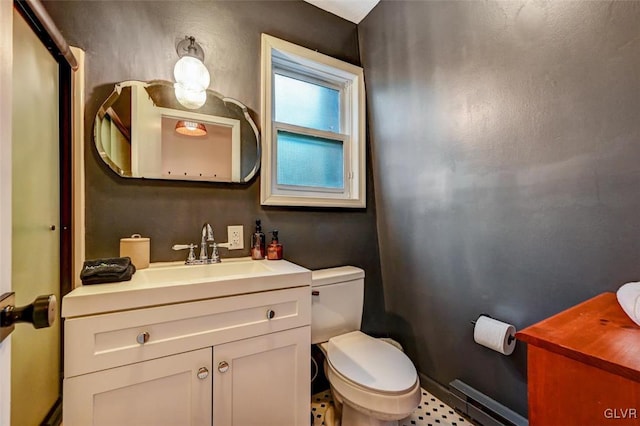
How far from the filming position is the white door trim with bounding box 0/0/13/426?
477mm

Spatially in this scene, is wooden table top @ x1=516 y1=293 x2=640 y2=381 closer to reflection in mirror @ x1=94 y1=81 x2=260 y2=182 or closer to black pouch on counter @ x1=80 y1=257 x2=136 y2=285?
black pouch on counter @ x1=80 y1=257 x2=136 y2=285

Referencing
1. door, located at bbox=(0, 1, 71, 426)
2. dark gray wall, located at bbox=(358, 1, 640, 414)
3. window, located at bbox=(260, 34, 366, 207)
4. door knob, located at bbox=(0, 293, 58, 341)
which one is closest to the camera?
door knob, located at bbox=(0, 293, 58, 341)

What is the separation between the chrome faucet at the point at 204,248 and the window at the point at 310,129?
13.6 inches

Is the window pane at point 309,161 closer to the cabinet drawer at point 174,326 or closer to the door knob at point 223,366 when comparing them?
the cabinet drawer at point 174,326

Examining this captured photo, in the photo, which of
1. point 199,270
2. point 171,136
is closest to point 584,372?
point 199,270

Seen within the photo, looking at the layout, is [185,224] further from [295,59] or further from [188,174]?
[295,59]

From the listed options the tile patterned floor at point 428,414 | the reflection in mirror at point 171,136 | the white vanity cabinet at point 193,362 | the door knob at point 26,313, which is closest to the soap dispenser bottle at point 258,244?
the reflection in mirror at point 171,136

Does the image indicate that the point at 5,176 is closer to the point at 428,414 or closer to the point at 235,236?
the point at 235,236

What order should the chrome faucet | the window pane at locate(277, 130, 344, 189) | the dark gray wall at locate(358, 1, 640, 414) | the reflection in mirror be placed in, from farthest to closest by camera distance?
the window pane at locate(277, 130, 344, 189)
the chrome faucet
the reflection in mirror
the dark gray wall at locate(358, 1, 640, 414)

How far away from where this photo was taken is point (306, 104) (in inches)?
72.3

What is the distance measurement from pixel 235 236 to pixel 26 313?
102cm

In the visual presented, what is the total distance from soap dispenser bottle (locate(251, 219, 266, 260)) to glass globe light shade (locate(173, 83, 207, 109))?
0.68 metres

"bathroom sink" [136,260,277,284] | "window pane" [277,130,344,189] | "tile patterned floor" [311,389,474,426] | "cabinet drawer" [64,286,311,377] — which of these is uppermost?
"window pane" [277,130,344,189]

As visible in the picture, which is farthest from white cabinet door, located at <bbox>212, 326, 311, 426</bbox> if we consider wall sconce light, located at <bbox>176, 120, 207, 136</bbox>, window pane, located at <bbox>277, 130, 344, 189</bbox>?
wall sconce light, located at <bbox>176, 120, 207, 136</bbox>
